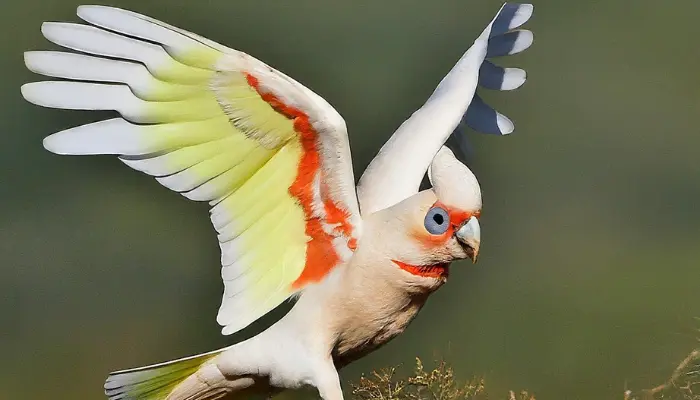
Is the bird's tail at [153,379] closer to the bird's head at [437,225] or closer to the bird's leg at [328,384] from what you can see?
the bird's leg at [328,384]

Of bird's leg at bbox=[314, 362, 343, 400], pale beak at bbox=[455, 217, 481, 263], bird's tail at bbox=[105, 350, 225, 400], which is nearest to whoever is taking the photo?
pale beak at bbox=[455, 217, 481, 263]

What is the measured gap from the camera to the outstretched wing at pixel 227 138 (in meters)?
1.34

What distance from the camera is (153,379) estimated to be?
1.54m

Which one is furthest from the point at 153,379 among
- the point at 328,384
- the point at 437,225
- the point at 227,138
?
the point at 437,225

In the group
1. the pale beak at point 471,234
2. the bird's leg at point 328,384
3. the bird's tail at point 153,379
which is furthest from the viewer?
the bird's tail at point 153,379

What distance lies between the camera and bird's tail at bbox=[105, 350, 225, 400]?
1.53 m

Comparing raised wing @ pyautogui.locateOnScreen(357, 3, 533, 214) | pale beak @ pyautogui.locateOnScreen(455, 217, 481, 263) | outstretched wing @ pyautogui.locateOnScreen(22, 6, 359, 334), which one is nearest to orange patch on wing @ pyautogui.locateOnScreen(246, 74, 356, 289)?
outstretched wing @ pyautogui.locateOnScreen(22, 6, 359, 334)

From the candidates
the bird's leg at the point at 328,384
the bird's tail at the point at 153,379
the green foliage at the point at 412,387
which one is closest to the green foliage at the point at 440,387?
the green foliage at the point at 412,387

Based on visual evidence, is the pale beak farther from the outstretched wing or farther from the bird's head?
the outstretched wing

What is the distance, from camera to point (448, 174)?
135 cm

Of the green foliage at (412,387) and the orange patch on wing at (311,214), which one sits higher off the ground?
the orange patch on wing at (311,214)

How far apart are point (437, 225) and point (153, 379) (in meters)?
0.53

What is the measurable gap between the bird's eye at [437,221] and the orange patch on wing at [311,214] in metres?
0.17

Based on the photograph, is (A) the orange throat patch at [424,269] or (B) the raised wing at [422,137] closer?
(A) the orange throat patch at [424,269]
